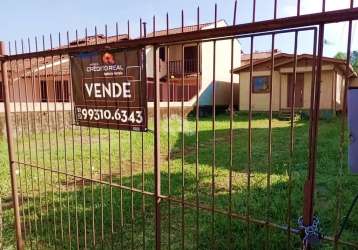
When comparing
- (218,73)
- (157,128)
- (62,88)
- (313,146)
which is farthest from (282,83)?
(313,146)

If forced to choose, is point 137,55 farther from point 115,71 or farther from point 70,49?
point 70,49

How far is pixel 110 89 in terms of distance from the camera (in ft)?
8.97

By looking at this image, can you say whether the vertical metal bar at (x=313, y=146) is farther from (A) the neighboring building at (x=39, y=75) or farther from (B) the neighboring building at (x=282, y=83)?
(B) the neighboring building at (x=282, y=83)

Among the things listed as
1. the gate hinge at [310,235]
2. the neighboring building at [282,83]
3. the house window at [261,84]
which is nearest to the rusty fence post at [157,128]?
the gate hinge at [310,235]

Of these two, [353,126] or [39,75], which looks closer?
[353,126]

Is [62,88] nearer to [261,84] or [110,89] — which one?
[110,89]

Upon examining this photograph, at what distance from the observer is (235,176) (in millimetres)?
6746

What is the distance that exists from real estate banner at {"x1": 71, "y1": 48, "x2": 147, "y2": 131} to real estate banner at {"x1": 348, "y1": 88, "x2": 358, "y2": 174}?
1.38 meters

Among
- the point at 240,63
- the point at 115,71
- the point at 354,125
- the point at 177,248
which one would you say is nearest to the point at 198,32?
the point at 115,71

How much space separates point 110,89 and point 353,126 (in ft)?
5.84

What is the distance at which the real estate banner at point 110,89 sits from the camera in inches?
100

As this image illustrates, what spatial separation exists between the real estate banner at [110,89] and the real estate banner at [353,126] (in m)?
1.38

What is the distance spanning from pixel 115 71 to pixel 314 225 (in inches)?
→ 68.9

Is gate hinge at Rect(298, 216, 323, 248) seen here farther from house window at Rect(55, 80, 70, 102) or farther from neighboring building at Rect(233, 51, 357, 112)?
neighboring building at Rect(233, 51, 357, 112)
